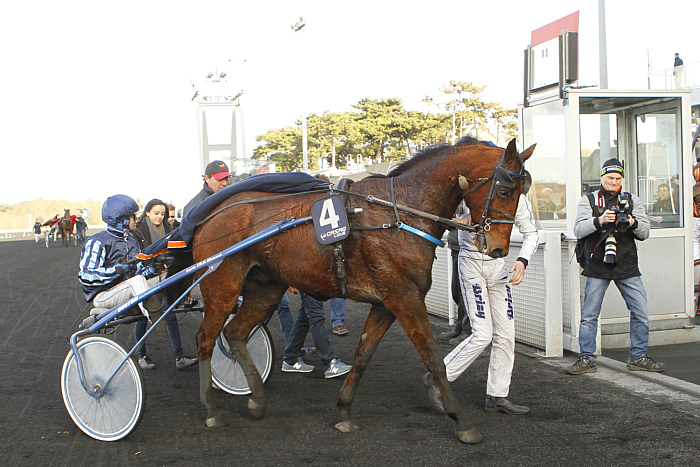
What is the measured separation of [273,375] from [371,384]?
3.49 ft

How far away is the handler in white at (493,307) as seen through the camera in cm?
457

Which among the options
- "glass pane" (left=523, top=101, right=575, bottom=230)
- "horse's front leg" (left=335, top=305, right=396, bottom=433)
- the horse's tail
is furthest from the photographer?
the horse's tail

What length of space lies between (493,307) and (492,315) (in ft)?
0.22

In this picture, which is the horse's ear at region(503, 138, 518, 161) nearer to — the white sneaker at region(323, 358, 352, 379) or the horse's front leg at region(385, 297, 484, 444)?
the horse's front leg at region(385, 297, 484, 444)

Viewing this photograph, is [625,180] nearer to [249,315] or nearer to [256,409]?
[249,315]

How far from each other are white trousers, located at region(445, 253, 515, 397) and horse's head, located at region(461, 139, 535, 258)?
525mm

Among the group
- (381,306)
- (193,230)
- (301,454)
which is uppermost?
(193,230)

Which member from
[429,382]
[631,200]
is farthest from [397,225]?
[631,200]

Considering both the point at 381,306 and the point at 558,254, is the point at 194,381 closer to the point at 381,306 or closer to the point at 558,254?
the point at 381,306

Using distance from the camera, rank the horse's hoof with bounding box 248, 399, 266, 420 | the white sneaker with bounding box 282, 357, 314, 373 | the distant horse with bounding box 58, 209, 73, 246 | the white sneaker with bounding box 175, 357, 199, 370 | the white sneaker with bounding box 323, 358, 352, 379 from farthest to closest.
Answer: the distant horse with bounding box 58, 209, 73, 246 < the white sneaker with bounding box 175, 357, 199, 370 < the white sneaker with bounding box 282, 357, 314, 373 < the white sneaker with bounding box 323, 358, 352, 379 < the horse's hoof with bounding box 248, 399, 266, 420

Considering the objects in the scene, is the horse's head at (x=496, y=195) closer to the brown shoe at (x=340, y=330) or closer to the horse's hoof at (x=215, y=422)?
the horse's hoof at (x=215, y=422)

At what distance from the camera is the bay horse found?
4.11 meters

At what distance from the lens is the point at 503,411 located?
15.3 feet

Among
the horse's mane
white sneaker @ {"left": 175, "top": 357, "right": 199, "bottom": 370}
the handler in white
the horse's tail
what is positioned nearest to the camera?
the horse's mane
